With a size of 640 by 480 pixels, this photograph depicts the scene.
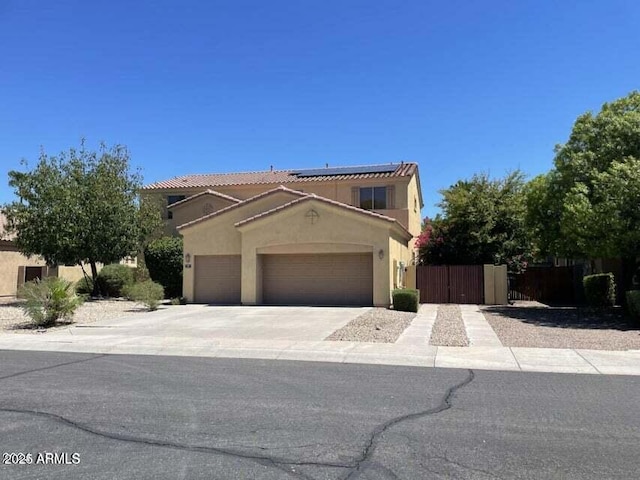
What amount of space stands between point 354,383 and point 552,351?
5.21m

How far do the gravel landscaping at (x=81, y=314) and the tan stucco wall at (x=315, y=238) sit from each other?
487 centimetres

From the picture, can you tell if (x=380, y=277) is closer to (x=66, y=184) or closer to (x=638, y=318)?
(x=638, y=318)

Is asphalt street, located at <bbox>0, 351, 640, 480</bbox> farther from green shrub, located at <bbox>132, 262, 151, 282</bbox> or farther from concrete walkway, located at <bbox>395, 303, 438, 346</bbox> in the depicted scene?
green shrub, located at <bbox>132, 262, 151, 282</bbox>

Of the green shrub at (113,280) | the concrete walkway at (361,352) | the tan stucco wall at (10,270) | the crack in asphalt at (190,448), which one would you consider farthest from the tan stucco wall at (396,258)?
the tan stucco wall at (10,270)

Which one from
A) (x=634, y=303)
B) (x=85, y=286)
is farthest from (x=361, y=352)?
(x=85, y=286)

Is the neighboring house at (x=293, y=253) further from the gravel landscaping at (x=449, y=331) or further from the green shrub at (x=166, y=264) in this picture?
the gravel landscaping at (x=449, y=331)

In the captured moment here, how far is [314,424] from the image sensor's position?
249 inches

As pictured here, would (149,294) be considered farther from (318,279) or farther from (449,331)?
(449,331)

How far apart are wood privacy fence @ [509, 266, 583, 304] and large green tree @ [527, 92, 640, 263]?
6.45m

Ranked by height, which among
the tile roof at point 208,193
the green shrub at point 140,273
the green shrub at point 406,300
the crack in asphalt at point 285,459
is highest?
the tile roof at point 208,193

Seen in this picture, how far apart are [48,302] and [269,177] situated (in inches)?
802

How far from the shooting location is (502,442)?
571 centimetres


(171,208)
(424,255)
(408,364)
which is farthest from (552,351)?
(171,208)

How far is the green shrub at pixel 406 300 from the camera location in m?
21.1
